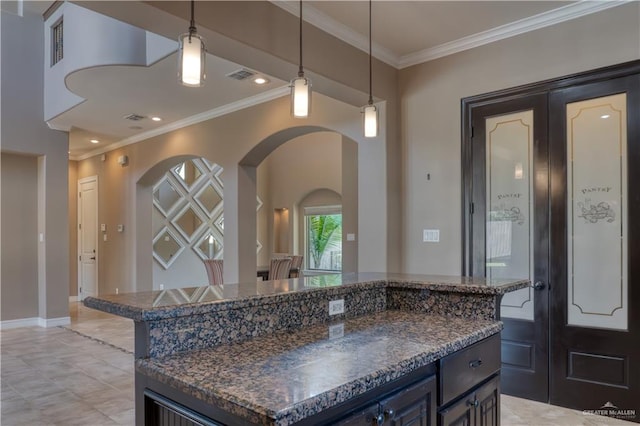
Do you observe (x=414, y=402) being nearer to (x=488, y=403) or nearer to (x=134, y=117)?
(x=488, y=403)

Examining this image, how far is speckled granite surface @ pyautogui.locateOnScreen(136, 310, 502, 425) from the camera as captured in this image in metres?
1.07

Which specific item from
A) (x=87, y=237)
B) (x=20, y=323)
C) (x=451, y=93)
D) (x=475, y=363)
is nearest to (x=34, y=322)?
(x=20, y=323)

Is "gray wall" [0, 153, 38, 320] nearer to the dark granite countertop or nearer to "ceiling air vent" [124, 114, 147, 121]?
"ceiling air vent" [124, 114, 147, 121]

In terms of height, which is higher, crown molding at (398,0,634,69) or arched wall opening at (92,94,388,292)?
crown molding at (398,0,634,69)

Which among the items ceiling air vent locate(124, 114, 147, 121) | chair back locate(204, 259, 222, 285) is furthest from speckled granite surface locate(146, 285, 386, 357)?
ceiling air vent locate(124, 114, 147, 121)

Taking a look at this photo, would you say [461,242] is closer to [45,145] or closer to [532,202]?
[532,202]

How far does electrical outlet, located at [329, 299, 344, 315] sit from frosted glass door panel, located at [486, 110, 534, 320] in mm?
2105

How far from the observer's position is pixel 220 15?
2.67 m

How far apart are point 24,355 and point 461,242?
15.5 feet

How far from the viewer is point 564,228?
3348 millimetres

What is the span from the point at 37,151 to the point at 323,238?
580 cm

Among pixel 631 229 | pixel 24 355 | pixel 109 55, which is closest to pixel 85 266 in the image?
pixel 24 355

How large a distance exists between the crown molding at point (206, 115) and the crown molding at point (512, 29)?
142 centimetres

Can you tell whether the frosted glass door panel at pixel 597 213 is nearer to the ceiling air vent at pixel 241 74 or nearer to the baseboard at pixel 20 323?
the ceiling air vent at pixel 241 74
